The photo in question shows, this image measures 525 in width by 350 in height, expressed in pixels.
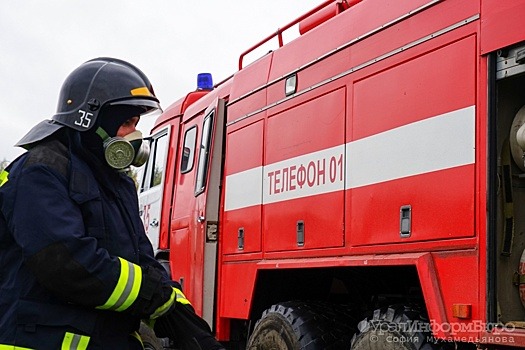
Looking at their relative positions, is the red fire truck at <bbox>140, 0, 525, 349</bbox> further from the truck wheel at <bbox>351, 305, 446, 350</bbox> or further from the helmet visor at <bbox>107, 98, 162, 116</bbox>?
the helmet visor at <bbox>107, 98, 162, 116</bbox>

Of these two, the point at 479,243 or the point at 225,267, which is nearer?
the point at 479,243

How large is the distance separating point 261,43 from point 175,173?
2121 mm

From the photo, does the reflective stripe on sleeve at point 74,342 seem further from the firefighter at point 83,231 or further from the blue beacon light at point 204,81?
the blue beacon light at point 204,81

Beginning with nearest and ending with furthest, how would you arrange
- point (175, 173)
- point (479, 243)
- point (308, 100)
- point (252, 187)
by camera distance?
point (479, 243), point (308, 100), point (252, 187), point (175, 173)

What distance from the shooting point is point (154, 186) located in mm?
9156

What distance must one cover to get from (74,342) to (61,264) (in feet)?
1.13

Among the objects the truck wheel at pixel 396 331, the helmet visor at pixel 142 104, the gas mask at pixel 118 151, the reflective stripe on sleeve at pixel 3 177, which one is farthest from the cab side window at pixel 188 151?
the reflective stripe on sleeve at pixel 3 177

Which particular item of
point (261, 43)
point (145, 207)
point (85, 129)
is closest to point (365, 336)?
point (85, 129)

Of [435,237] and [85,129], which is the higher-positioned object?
[85,129]

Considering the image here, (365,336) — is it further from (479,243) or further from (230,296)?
(230,296)

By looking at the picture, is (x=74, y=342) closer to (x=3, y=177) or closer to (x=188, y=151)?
(x=3, y=177)

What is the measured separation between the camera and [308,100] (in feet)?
18.7

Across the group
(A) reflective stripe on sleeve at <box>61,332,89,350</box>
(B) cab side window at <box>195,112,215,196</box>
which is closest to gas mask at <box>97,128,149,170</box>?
(A) reflective stripe on sleeve at <box>61,332,89,350</box>

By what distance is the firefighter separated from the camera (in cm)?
296
